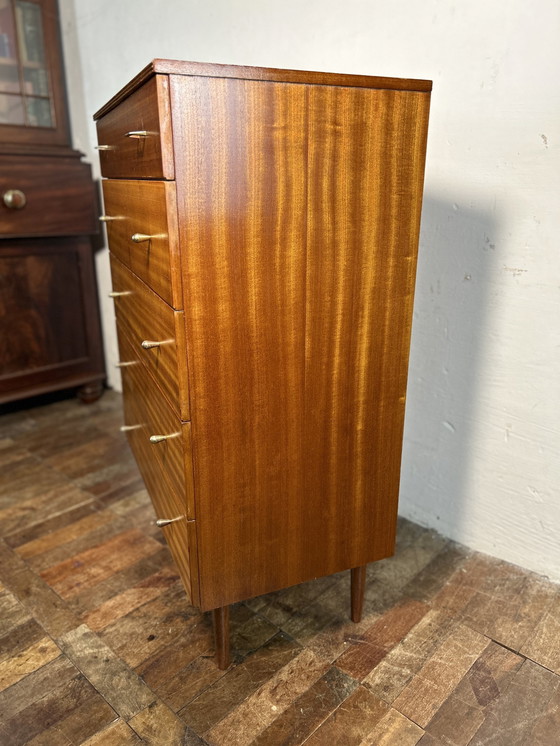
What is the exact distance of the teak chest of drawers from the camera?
0.82 meters

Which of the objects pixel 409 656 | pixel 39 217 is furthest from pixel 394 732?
pixel 39 217

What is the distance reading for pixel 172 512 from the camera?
111 centimetres

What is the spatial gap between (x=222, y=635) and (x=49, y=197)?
1602 millimetres

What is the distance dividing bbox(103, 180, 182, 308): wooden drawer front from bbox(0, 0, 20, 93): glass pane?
1084mm

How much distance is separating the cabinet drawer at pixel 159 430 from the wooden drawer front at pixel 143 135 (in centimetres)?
38

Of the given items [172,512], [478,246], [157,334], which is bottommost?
[172,512]

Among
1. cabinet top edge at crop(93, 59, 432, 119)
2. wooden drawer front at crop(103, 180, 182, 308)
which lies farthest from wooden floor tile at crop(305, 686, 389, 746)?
cabinet top edge at crop(93, 59, 432, 119)

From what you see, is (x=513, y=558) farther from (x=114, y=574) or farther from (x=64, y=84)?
(x=64, y=84)

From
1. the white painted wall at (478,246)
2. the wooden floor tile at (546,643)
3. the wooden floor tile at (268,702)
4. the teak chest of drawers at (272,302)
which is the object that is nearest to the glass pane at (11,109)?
the white painted wall at (478,246)

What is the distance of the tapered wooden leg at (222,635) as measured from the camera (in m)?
1.05

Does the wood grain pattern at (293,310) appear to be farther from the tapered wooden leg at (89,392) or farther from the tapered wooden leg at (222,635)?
the tapered wooden leg at (89,392)

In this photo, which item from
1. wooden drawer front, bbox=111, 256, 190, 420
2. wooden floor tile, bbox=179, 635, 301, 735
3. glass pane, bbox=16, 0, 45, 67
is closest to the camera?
wooden drawer front, bbox=111, 256, 190, 420

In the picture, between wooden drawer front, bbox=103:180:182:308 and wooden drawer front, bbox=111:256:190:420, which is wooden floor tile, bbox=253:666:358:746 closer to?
wooden drawer front, bbox=111:256:190:420

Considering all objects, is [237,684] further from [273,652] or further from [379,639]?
[379,639]
